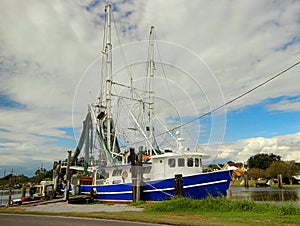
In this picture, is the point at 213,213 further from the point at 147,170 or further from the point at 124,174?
the point at 124,174

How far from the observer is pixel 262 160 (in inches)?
4166

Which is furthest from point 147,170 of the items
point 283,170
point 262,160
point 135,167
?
point 262,160

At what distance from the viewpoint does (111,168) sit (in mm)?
30797

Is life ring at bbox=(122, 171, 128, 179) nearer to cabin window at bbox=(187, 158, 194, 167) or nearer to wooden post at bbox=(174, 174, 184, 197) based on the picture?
cabin window at bbox=(187, 158, 194, 167)

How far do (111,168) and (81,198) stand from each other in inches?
162

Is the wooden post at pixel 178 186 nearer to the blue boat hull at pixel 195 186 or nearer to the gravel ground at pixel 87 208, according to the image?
the blue boat hull at pixel 195 186

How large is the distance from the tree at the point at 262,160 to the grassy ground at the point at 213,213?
93737 millimetres

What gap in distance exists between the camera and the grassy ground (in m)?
14.2

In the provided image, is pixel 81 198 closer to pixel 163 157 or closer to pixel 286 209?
pixel 163 157

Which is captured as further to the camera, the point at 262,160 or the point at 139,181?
the point at 262,160

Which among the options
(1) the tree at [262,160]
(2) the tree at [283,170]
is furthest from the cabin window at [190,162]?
(1) the tree at [262,160]

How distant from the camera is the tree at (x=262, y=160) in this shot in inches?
4122

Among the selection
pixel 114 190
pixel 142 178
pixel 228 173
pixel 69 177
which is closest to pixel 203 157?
pixel 228 173

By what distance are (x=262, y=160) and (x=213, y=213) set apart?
3804 inches
